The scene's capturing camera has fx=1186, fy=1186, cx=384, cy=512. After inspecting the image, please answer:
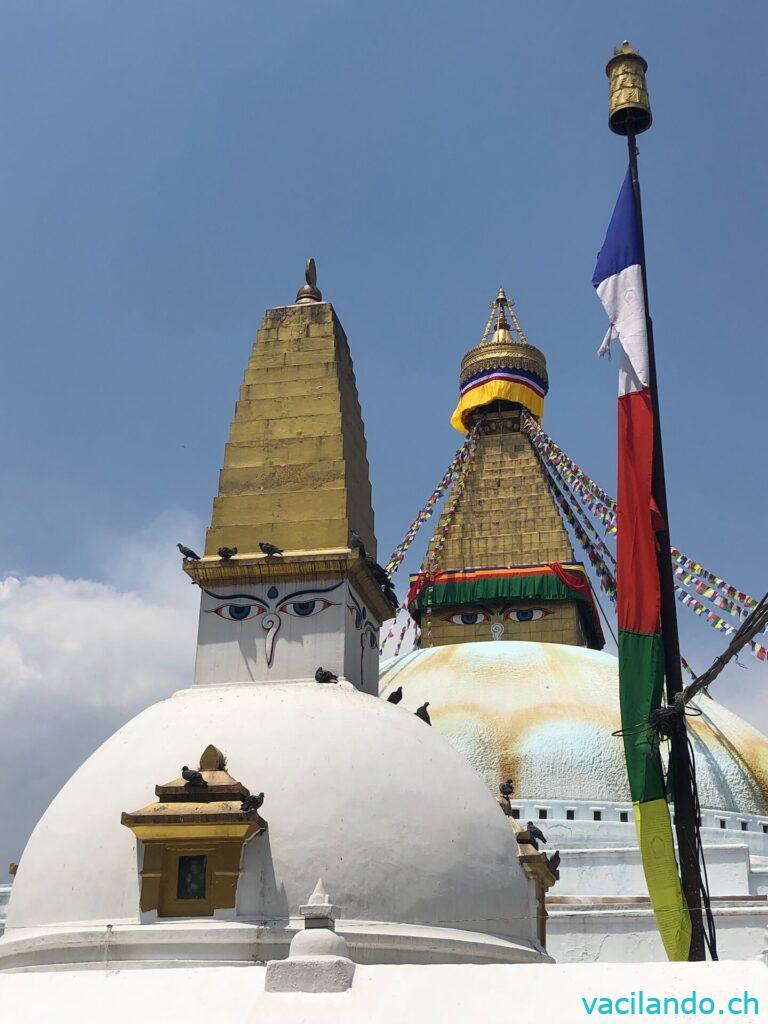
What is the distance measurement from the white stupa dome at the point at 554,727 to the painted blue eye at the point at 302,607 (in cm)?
1033

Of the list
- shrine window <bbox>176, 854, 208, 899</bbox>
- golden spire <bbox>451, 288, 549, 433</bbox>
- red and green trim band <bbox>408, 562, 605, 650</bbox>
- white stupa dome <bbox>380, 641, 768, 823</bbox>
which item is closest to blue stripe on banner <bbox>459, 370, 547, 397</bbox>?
golden spire <bbox>451, 288, 549, 433</bbox>

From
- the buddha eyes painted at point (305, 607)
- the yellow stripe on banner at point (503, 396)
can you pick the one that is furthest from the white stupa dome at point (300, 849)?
the yellow stripe on banner at point (503, 396)

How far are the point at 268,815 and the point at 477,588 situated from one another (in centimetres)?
2368

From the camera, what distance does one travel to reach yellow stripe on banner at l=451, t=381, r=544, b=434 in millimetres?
38781

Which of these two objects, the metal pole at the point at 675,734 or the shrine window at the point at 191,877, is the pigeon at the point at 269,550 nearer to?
the shrine window at the point at 191,877

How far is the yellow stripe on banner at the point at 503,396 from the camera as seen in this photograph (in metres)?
38.8

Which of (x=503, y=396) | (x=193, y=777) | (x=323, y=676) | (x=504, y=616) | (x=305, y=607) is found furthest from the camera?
(x=503, y=396)

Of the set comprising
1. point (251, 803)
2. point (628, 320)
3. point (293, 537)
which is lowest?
point (251, 803)

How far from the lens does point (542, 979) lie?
24.6ft

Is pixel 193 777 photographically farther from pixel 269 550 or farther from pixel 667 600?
pixel 667 600

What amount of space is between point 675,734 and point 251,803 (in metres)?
4.12

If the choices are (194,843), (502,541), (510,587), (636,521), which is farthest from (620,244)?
(502,541)

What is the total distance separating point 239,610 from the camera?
13.1 m

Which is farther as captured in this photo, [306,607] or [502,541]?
[502,541]
